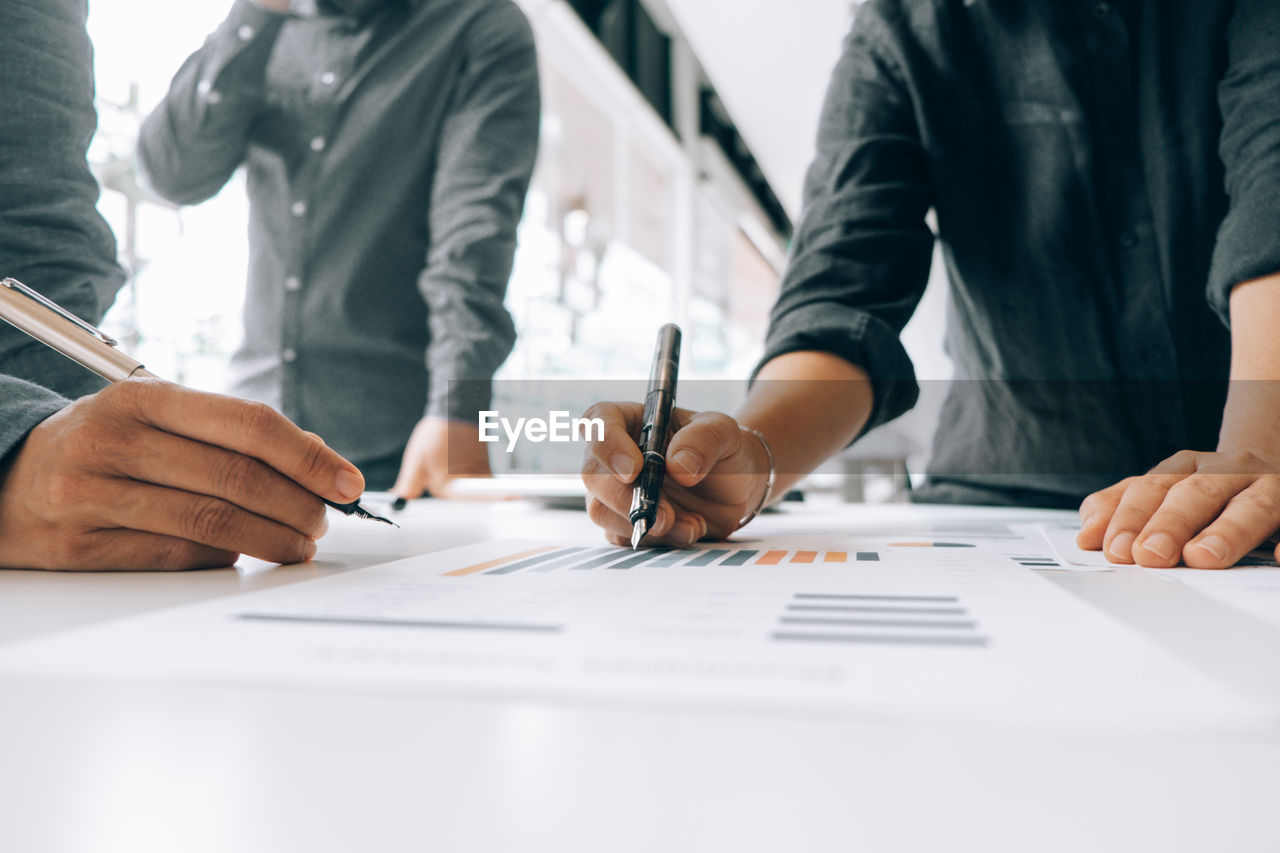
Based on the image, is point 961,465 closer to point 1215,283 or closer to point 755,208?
point 1215,283

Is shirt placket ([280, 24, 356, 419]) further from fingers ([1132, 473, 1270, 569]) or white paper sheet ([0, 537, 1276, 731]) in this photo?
fingers ([1132, 473, 1270, 569])

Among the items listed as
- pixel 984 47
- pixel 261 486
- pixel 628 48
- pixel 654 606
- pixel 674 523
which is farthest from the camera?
pixel 628 48

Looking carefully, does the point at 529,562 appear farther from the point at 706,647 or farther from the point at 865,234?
the point at 865,234

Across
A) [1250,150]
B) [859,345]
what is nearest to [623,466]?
[859,345]

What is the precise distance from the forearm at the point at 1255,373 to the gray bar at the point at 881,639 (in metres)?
0.46

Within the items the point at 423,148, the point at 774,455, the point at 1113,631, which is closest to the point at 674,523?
the point at 774,455

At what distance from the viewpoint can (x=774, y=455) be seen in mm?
739

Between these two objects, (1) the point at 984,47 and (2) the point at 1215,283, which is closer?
(2) the point at 1215,283

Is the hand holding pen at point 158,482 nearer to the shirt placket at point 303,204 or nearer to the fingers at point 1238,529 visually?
the fingers at point 1238,529

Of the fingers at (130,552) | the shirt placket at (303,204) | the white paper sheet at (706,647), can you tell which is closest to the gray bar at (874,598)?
the white paper sheet at (706,647)

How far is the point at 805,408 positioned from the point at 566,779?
2.13 feet

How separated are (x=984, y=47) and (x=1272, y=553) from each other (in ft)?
2.35

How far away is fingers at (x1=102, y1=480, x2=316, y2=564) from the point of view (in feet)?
1.37

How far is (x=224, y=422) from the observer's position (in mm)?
408
